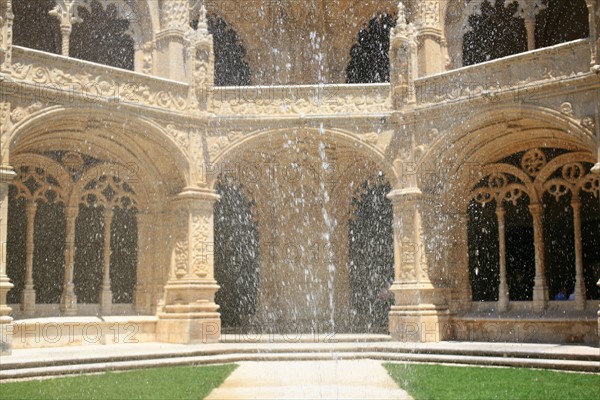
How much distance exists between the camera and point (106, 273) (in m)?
15.5


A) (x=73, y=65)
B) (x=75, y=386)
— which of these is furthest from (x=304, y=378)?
(x=73, y=65)

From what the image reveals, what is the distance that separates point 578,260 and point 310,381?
6.83 meters

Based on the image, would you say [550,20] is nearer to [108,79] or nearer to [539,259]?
[539,259]

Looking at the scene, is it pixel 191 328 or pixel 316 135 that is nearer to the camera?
pixel 191 328

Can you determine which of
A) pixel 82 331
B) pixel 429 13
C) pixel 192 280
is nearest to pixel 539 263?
pixel 429 13

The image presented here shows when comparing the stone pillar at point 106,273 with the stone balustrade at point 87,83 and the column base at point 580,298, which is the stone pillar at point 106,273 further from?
the column base at point 580,298

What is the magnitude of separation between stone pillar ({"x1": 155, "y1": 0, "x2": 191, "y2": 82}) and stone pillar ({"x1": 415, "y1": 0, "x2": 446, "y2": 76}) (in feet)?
15.7

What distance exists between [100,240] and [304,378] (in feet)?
23.5

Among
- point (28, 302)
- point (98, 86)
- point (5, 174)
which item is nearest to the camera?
point (5, 174)

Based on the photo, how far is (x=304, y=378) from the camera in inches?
400

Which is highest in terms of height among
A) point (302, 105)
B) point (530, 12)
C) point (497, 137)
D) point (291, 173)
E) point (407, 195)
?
point (530, 12)

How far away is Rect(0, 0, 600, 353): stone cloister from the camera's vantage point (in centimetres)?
1404

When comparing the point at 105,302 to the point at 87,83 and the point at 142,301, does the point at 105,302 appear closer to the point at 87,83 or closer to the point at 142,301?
the point at 142,301

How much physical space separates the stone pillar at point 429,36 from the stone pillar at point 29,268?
8130 mm
